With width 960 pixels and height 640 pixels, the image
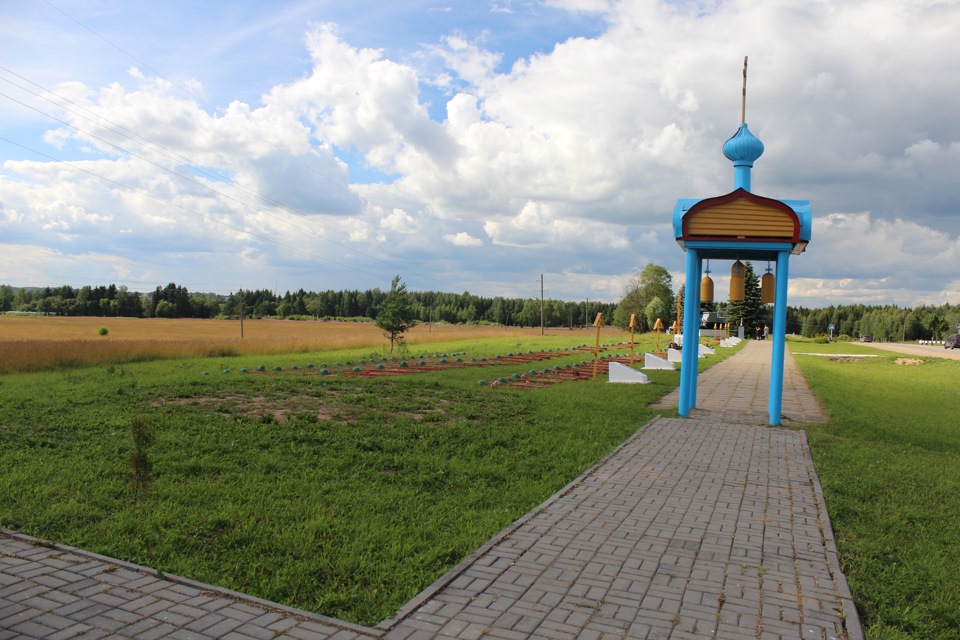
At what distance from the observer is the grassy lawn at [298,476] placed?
13.6 feet

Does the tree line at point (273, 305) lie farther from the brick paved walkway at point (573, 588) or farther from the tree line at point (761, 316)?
the brick paved walkway at point (573, 588)

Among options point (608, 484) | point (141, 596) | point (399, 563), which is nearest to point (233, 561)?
point (141, 596)

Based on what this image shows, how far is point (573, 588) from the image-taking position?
378 centimetres

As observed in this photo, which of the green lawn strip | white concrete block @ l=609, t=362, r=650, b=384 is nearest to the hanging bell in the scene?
the green lawn strip

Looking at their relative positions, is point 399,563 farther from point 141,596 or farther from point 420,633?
point 141,596

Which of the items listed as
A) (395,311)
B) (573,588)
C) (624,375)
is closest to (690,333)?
(624,375)

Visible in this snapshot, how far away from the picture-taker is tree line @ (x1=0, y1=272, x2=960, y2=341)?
255ft

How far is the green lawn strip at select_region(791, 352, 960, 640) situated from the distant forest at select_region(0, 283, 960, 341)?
60.9 m

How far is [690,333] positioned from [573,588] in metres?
7.82

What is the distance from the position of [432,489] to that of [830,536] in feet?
10.8

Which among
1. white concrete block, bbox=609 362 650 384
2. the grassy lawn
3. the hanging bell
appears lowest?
the grassy lawn

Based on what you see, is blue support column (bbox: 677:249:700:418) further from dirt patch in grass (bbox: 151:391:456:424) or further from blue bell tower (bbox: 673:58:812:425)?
dirt patch in grass (bbox: 151:391:456:424)

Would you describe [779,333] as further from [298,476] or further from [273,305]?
[273,305]

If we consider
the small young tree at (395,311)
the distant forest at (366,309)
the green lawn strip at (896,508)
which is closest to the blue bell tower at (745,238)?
the green lawn strip at (896,508)
